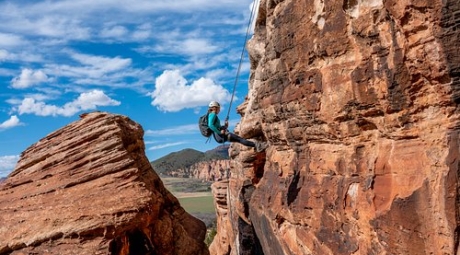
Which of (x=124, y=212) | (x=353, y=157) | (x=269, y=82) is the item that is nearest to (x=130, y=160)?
(x=124, y=212)

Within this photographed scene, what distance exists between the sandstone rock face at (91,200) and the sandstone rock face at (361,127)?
5.15 m

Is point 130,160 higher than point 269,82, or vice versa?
point 269,82

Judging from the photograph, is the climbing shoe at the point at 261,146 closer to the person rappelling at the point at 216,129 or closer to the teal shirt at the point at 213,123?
the person rappelling at the point at 216,129

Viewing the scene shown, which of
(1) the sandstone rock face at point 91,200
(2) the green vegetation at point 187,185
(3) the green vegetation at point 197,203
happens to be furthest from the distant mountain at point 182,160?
(1) the sandstone rock face at point 91,200

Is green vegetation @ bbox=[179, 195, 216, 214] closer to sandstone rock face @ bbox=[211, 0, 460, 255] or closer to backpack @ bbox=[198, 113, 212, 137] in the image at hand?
backpack @ bbox=[198, 113, 212, 137]

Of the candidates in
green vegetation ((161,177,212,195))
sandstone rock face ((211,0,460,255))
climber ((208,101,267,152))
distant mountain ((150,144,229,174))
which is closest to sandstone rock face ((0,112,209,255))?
climber ((208,101,267,152))

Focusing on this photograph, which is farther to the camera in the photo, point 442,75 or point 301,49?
point 301,49

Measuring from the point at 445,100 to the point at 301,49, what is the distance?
16.6ft

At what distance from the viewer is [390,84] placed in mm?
9586

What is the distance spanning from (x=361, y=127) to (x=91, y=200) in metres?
11.1

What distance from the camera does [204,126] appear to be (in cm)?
1817

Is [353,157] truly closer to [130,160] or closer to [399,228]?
[399,228]

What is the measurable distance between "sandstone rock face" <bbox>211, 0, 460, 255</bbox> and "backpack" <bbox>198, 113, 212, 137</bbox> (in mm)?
2834

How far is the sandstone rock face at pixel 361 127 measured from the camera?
852cm
